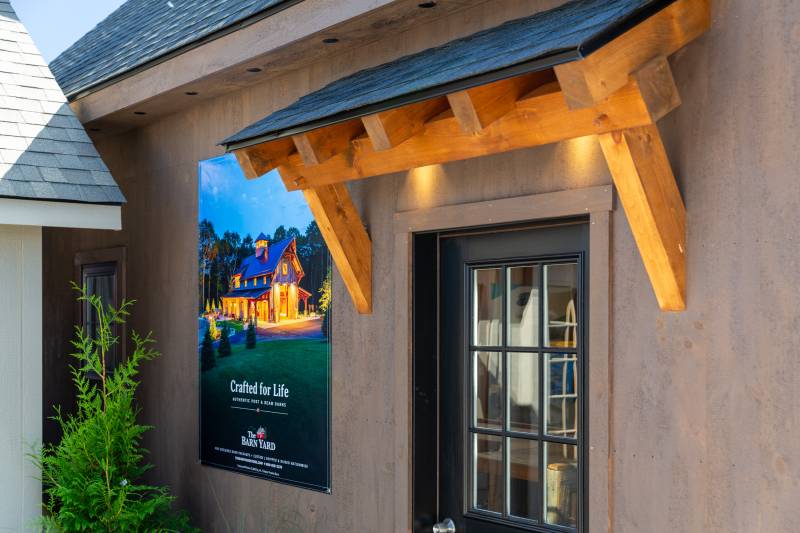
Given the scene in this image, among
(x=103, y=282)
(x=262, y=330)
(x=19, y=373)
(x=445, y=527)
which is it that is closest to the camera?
(x=445, y=527)

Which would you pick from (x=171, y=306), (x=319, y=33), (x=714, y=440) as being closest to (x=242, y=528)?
(x=171, y=306)

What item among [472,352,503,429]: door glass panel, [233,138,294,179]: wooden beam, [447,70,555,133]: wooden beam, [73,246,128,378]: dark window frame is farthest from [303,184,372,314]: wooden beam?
[73,246,128,378]: dark window frame

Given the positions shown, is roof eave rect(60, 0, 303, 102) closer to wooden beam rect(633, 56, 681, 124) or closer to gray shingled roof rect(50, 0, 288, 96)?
gray shingled roof rect(50, 0, 288, 96)

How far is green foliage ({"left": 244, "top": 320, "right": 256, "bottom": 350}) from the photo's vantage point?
6344 mm

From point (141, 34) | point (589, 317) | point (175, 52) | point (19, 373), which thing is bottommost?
point (19, 373)

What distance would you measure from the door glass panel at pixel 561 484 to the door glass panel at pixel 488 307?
2.02ft

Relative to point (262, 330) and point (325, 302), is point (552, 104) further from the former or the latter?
point (262, 330)

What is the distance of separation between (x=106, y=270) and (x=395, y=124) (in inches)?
197

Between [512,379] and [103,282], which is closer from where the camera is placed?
[512,379]

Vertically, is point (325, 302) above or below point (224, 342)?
above

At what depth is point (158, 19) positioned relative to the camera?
8102 millimetres

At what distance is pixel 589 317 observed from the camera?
13.3 feet

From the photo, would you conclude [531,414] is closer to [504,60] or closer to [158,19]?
[504,60]

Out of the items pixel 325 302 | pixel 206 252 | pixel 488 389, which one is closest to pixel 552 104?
pixel 488 389
